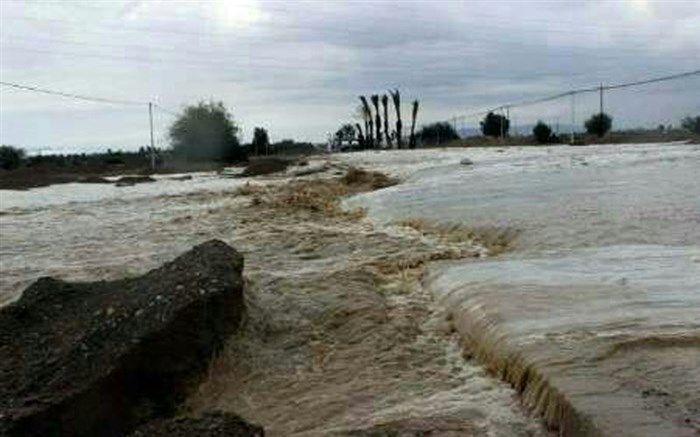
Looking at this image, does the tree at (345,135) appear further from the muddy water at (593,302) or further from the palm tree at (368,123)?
the muddy water at (593,302)

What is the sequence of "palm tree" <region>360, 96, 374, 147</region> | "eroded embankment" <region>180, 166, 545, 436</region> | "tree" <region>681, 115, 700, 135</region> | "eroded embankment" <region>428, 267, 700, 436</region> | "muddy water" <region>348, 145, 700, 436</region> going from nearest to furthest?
"eroded embankment" <region>428, 267, 700, 436</region> → "muddy water" <region>348, 145, 700, 436</region> → "eroded embankment" <region>180, 166, 545, 436</region> → "tree" <region>681, 115, 700, 135</region> → "palm tree" <region>360, 96, 374, 147</region>

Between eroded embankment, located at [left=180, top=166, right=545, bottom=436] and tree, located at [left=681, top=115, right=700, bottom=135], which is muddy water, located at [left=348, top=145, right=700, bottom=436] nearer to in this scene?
eroded embankment, located at [left=180, top=166, right=545, bottom=436]

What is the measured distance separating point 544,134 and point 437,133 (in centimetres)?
2575

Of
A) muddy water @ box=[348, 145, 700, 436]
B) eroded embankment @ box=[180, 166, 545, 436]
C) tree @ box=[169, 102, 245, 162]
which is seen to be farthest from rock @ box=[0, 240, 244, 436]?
tree @ box=[169, 102, 245, 162]

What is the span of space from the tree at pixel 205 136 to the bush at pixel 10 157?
441 inches

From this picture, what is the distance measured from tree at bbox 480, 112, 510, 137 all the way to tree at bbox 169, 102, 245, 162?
17.4 metres

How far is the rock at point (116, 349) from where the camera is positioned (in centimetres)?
664

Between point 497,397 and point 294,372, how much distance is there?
86.4 inches

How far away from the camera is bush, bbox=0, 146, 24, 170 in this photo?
201ft

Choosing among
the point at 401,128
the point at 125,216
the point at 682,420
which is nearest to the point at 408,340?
the point at 682,420

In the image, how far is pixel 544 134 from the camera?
175ft

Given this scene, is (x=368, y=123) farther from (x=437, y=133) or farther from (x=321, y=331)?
(x=321, y=331)

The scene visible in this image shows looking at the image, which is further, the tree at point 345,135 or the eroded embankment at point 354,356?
the tree at point 345,135

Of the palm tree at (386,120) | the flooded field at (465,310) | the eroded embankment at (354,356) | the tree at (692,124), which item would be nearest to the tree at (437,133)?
the palm tree at (386,120)
